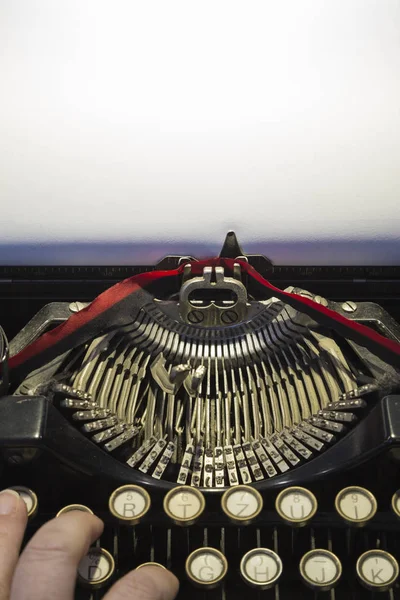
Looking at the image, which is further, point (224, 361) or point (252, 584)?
point (224, 361)

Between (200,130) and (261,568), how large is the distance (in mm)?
1478

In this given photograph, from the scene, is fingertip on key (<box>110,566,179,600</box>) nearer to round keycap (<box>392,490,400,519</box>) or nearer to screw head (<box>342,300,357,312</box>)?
round keycap (<box>392,490,400,519</box>)

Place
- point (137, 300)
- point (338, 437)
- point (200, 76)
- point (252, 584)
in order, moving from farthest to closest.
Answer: point (200, 76) < point (137, 300) < point (338, 437) < point (252, 584)

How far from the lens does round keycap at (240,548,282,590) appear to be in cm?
213

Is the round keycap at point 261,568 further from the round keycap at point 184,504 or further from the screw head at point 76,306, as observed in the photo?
the screw head at point 76,306

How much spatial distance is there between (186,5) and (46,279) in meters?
1.15

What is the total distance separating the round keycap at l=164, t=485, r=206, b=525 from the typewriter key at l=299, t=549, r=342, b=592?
35 centimetres

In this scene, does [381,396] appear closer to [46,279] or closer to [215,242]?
[215,242]

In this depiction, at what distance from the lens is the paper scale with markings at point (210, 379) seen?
234cm

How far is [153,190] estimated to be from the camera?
2580 millimetres

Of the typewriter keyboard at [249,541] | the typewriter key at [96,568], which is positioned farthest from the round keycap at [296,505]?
the typewriter key at [96,568]

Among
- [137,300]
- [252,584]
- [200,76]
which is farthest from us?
[200,76]

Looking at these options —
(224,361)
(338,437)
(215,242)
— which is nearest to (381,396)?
(338,437)

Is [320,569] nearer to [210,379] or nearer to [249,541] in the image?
[249,541]
